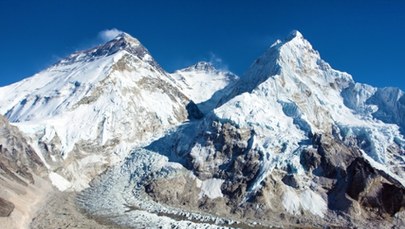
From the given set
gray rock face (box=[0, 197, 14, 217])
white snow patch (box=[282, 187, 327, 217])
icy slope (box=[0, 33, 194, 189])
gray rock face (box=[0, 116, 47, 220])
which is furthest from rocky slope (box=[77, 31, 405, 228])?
gray rock face (box=[0, 197, 14, 217])

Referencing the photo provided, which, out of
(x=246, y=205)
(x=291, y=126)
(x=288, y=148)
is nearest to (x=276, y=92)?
(x=291, y=126)

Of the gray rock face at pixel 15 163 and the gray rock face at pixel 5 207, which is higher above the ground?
the gray rock face at pixel 15 163

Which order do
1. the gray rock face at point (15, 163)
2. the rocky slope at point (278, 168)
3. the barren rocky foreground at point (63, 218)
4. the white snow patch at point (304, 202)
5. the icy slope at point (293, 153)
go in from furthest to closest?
1. the icy slope at point (293, 153)
2. the white snow patch at point (304, 202)
3. the rocky slope at point (278, 168)
4. the gray rock face at point (15, 163)
5. the barren rocky foreground at point (63, 218)

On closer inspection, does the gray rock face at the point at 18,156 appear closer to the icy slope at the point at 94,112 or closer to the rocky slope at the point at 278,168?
the icy slope at the point at 94,112

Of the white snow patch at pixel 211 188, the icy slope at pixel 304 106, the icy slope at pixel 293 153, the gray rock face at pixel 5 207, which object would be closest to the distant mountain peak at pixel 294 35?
the icy slope at pixel 304 106

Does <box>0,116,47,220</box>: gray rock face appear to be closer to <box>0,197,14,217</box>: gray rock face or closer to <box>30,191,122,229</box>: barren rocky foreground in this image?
<box>0,197,14,217</box>: gray rock face
